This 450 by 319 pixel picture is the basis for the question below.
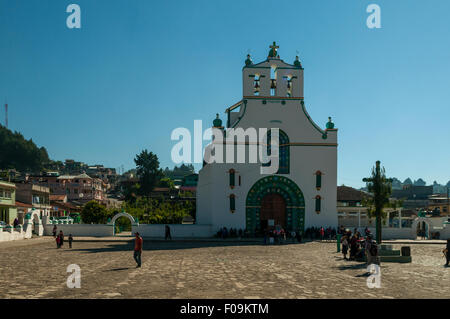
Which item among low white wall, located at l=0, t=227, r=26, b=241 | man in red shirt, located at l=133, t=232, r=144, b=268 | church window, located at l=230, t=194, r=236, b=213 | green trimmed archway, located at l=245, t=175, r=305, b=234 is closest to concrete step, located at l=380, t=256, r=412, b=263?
man in red shirt, located at l=133, t=232, r=144, b=268

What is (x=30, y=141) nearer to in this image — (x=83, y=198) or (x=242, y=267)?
(x=83, y=198)

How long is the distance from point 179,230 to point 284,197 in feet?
30.6

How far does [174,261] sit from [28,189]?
3806 centimetres

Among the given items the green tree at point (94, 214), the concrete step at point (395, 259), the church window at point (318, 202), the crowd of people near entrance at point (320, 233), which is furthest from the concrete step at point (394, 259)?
the green tree at point (94, 214)

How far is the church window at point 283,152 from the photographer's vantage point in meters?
36.5

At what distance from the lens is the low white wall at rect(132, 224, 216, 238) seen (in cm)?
3604

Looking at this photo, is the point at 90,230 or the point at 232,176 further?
the point at 90,230

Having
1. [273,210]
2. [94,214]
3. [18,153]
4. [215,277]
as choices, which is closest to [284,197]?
→ [273,210]

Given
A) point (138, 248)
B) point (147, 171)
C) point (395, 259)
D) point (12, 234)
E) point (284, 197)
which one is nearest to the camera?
point (138, 248)

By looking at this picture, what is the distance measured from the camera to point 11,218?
144 ft

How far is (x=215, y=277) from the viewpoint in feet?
48.1

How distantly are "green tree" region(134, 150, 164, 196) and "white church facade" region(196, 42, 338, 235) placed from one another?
193 ft

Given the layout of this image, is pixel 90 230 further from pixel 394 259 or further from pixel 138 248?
pixel 394 259
